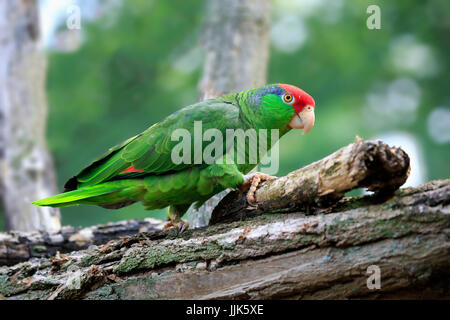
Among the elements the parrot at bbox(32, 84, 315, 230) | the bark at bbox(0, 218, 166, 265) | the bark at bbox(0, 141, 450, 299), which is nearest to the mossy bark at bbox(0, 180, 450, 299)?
the bark at bbox(0, 141, 450, 299)

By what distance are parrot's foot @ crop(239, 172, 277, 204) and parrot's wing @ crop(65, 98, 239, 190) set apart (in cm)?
43

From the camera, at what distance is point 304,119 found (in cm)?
353

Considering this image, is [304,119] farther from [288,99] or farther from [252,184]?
[252,184]

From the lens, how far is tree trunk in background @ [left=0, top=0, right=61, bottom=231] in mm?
5562

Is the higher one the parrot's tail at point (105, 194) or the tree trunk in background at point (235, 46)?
the tree trunk in background at point (235, 46)

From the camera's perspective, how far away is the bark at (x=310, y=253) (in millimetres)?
2119

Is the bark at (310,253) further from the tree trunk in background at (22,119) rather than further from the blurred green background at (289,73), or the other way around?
the blurred green background at (289,73)

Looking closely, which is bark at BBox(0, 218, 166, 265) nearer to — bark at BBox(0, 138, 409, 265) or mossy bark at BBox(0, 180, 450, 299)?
mossy bark at BBox(0, 180, 450, 299)

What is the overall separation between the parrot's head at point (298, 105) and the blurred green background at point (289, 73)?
4.29 metres

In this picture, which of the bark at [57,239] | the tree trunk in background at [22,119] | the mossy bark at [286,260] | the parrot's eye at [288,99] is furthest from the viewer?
the tree trunk in background at [22,119]

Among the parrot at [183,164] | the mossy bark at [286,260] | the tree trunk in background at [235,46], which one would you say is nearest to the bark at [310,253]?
the mossy bark at [286,260]

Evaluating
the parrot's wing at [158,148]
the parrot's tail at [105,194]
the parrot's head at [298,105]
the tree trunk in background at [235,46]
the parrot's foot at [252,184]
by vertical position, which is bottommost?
the parrot's tail at [105,194]

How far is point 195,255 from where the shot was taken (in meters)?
2.60

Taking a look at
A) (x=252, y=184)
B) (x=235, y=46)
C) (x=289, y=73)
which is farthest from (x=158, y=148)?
(x=289, y=73)
